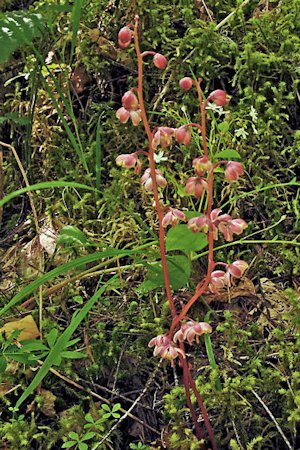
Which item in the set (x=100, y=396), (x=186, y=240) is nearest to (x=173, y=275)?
(x=186, y=240)

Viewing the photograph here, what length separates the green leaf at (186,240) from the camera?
5.28 ft

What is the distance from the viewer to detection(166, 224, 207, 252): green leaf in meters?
1.61

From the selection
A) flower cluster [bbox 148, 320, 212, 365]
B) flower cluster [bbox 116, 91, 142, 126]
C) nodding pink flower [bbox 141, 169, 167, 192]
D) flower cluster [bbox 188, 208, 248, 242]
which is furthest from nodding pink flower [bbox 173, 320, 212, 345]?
flower cluster [bbox 116, 91, 142, 126]

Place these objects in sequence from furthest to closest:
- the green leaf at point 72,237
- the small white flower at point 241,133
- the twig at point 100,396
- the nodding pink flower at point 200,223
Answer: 1. the small white flower at point 241,133
2. the green leaf at point 72,237
3. the twig at point 100,396
4. the nodding pink flower at point 200,223

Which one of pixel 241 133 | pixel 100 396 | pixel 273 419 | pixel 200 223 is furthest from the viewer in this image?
pixel 241 133

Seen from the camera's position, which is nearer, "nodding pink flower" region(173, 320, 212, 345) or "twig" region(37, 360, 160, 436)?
"nodding pink flower" region(173, 320, 212, 345)

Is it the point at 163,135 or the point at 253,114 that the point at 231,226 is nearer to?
the point at 163,135

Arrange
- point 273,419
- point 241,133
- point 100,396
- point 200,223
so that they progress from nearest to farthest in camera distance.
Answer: point 200,223, point 273,419, point 100,396, point 241,133

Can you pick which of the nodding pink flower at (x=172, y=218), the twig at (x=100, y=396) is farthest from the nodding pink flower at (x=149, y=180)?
the twig at (x=100, y=396)

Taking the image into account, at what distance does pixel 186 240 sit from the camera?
1617 millimetres

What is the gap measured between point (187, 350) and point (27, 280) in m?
0.59

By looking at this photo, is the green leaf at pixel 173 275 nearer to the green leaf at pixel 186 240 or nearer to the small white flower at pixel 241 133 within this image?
the green leaf at pixel 186 240

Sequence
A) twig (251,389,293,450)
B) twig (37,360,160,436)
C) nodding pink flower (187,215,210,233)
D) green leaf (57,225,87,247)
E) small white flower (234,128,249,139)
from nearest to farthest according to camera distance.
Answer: nodding pink flower (187,215,210,233), twig (251,389,293,450), twig (37,360,160,436), green leaf (57,225,87,247), small white flower (234,128,249,139)

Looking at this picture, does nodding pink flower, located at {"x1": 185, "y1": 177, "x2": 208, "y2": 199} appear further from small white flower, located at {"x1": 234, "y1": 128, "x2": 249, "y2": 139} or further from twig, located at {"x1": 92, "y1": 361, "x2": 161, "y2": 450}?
small white flower, located at {"x1": 234, "y1": 128, "x2": 249, "y2": 139}
